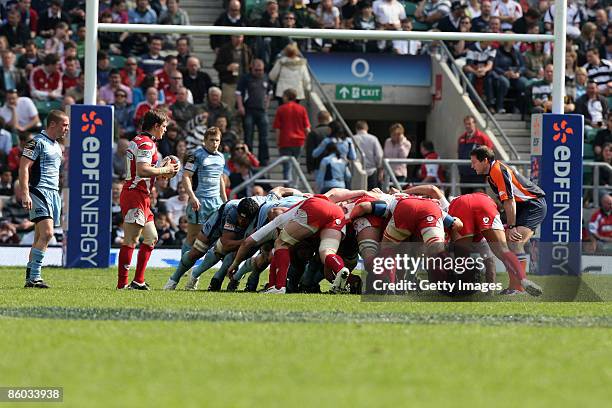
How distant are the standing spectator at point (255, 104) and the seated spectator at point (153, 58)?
5.05 ft

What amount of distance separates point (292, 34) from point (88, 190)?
3.35 metres

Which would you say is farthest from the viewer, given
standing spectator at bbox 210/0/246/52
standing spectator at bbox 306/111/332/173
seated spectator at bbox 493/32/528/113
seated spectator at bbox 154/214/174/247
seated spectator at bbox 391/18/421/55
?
seated spectator at bbox 391/18/421/55

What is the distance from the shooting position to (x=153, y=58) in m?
23.6

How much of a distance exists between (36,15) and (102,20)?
4.32 ft

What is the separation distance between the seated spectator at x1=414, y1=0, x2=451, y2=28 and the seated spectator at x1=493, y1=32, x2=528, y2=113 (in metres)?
1.35

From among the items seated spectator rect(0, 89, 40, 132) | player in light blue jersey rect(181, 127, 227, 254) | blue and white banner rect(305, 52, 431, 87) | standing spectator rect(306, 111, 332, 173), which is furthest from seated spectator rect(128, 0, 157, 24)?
player in light blue jersey rect(181, 127, 227, 254)

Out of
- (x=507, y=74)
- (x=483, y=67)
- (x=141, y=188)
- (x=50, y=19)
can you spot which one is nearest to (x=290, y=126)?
(x=483, y=67)

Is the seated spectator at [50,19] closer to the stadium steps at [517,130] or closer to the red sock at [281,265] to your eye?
the stadium steps at [517,130]

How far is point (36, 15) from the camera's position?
24.0 metres

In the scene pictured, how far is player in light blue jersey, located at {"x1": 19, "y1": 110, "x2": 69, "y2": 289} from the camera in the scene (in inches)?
525

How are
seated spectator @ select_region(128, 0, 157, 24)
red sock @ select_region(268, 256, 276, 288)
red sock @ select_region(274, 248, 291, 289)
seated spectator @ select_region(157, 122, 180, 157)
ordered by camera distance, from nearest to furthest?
red sock @ select_region(274, 248, 291, 289) → red sock @ select_region(268, 256, 276, 288) → seated spectator @ select_region(157, 122, 180, 157) → seated spectator @ select_region(128, 0, 157, 24)

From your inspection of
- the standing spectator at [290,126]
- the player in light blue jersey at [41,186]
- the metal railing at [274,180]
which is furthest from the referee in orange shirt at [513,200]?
the standing spectator at [290,126]

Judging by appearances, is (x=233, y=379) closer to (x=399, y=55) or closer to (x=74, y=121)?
(x=74, y=121)

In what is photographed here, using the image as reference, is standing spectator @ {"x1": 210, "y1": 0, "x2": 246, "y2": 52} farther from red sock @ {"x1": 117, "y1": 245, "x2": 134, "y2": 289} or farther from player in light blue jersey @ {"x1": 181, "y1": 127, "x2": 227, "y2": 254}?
red sock @ {"x1": 117, "y1": 245, "x2": 134, "y2": 289}
